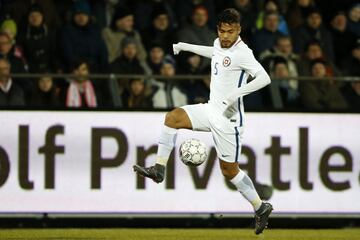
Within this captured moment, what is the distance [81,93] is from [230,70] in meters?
3.29

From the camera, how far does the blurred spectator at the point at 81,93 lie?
48.1 ft

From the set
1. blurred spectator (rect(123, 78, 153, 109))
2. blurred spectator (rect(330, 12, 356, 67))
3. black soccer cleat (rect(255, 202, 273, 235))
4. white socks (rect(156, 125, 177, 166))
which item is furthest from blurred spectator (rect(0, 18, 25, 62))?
blurred spectator (rect(330, 12, 356, 67))

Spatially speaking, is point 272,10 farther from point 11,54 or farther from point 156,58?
point 11,54

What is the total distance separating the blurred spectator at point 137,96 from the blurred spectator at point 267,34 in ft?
8.00

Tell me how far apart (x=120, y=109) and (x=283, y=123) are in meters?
2.16

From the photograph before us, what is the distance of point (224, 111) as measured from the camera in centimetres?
1198

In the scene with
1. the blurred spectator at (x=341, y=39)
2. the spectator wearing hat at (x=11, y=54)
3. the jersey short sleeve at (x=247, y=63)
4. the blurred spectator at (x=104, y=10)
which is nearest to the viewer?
the jersey short sleeve at (x=247, y=63)

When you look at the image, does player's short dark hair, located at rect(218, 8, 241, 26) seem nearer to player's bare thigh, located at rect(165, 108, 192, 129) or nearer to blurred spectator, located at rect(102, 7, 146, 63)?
player's bare thigh, located at rect(165, 108, 192, 129)

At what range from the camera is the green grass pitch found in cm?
1305

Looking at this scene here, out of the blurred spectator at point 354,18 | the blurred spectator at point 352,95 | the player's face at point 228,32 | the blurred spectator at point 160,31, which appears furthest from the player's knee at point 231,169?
the blurred spectator at point 354,18

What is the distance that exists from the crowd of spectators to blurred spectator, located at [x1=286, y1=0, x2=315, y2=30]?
2 centimetres

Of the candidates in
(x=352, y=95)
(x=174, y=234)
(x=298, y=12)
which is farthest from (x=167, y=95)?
(x=298, y=12)

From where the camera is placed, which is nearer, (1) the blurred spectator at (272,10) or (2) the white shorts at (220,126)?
(2) the white shorts at (220,126)

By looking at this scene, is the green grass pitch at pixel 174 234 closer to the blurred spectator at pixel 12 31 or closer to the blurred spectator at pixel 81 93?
the blurred spectator at pixel 81 93
